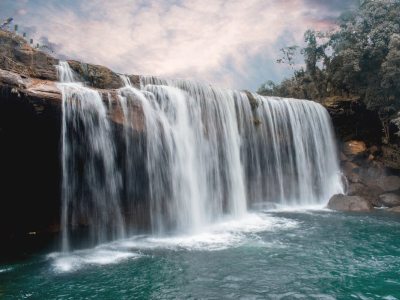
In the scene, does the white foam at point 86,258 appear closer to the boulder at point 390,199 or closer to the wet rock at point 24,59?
the wet rock at point 24,59

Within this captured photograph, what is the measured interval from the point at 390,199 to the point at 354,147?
4939 mm

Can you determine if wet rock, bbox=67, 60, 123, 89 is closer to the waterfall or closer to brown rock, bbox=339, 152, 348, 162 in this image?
→ the waterfall

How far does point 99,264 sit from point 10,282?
196 centimetres

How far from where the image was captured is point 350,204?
14.7 meters

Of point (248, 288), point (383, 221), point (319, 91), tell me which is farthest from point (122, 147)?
point (319, 91)

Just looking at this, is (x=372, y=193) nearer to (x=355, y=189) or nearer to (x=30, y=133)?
(x=355, y=189)

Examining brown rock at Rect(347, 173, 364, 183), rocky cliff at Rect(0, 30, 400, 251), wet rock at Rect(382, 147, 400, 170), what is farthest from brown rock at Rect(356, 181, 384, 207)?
rocky cliff at Rect(0, 30, 400, 251)

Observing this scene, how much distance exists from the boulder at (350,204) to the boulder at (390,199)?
1.84 m

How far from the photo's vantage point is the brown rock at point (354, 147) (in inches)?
757

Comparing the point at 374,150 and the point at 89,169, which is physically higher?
the point at 374,150

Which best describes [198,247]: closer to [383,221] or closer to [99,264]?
[99,264]

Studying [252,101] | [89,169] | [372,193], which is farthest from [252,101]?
[89,169]

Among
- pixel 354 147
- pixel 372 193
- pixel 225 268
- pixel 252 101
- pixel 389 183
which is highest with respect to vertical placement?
pixel 252 101

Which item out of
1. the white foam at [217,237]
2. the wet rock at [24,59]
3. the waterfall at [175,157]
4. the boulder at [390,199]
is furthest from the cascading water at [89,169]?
the boulder at [390,199]
